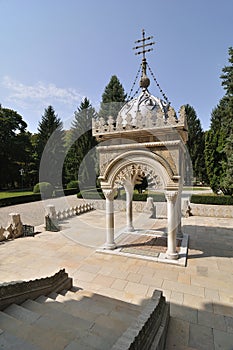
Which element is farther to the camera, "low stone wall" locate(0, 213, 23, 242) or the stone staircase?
"low stone wall" locate(0, 213, 23, 242)

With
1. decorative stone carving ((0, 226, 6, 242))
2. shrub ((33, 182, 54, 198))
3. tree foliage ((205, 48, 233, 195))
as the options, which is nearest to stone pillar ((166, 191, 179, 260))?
decorative stone carving ((0, 226, 6, 242))

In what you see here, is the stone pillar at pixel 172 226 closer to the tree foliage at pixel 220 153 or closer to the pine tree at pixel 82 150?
the tree foliage at pixel 220 153

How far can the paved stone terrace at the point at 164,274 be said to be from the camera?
369 cm

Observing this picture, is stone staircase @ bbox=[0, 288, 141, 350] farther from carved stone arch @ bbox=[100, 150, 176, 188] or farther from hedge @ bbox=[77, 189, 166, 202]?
hedge @ bbox=[77, 189, 166, 202]

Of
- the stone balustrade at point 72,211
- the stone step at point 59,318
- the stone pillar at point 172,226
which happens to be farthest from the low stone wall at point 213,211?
Result: the stone step at point 59,318

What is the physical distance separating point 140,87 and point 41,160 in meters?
30.3

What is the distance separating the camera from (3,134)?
107 feet

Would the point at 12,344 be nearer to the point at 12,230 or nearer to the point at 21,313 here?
the point at 21,313

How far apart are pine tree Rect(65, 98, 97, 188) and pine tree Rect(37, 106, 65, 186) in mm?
1761

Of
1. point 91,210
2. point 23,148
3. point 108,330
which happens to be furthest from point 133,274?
point 23,148

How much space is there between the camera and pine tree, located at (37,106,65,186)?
32.8 meters

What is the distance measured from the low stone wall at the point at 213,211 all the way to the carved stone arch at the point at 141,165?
26.4 feet

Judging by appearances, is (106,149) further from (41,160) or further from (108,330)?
(41,160)

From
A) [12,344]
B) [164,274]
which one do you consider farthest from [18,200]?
[12,344]
